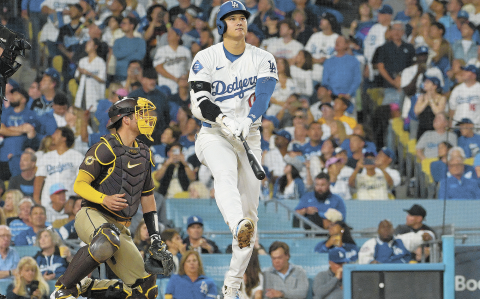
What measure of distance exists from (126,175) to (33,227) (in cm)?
317

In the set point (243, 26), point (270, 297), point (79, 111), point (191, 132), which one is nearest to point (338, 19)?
point (191, 132)

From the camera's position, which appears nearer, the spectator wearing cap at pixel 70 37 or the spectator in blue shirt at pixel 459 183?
the spectator in blue shirt at pixel 459 183

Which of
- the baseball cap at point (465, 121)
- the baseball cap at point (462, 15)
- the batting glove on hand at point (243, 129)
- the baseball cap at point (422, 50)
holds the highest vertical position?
the baseball cap at point (462, 15)

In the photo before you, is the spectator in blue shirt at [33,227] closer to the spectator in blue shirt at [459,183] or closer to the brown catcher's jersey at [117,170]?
the brown catcher's jersey at [117,170]

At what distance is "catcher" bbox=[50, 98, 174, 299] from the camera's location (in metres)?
5.02

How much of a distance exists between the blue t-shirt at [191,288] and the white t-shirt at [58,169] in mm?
1963

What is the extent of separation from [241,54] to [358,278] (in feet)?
7.71

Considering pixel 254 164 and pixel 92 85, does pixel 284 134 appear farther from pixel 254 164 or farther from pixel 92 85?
pixel 254 164

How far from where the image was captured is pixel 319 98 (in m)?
9.46

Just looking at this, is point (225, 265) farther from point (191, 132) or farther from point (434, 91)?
point (434, 91)

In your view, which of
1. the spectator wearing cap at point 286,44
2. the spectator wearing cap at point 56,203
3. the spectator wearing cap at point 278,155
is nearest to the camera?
the spectator wearing cap at point 56,203

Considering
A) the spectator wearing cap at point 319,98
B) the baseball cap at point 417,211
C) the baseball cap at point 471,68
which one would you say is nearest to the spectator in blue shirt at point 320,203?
the baseball cap at point 417,211

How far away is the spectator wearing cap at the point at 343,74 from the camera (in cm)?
948

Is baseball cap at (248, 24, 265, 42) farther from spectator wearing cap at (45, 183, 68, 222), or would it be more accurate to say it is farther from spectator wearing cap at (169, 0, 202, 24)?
spectator wearing cap at (45, 183, 68, 222)
